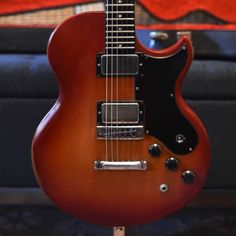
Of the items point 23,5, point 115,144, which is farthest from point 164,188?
point 23,5

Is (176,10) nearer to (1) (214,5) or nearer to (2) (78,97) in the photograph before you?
(1) (214,5)

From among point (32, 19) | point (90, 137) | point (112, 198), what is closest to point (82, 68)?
point (90, 137)

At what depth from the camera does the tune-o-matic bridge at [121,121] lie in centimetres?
108

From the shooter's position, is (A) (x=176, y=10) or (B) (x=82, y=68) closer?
(B) (x=82, y=68)

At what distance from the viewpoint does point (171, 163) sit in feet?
3.58

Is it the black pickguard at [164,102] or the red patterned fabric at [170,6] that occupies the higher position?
the red patterned fabric at [170,6]

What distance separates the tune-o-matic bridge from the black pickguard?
2 centimetres

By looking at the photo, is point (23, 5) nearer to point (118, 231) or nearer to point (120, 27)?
point (120, 27)

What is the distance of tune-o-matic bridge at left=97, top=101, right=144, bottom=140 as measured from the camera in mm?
1082

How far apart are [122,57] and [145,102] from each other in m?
0.13

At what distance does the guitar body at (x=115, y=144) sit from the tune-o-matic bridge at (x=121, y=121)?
0.01m

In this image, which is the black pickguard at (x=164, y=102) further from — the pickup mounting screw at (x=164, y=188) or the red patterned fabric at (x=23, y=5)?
the red patterned fabric at (x=23, y=5)

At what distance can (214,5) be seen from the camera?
177cm

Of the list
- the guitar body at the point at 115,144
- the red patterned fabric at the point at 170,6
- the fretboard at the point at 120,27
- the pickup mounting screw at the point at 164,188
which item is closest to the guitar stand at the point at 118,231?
the guitar body at the point at 115,144
